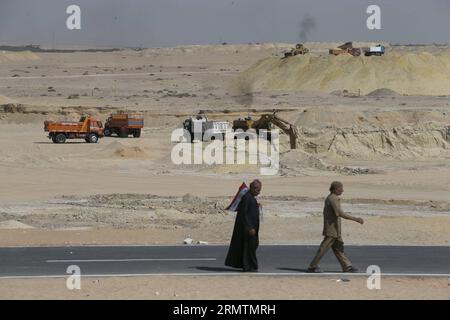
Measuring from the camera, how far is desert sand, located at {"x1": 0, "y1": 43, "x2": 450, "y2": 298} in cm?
2717

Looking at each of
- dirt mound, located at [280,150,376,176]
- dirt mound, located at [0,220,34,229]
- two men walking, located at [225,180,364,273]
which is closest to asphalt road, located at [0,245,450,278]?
two men walking, located at [225,180,364,273]

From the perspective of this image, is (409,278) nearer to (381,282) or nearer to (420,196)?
(381,282)

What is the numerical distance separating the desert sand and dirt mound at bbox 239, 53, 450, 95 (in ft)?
0.65

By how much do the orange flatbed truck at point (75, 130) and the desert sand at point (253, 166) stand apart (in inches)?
24.2

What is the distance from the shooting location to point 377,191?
4044 cm

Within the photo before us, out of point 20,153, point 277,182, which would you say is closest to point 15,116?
point 20,153

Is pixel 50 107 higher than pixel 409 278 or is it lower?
higher

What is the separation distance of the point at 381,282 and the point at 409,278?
0.90 metres

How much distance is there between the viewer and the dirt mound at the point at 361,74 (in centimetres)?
10944

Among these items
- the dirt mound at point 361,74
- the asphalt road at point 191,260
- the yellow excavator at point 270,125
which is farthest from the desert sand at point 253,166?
the asphalt road at point 191,260

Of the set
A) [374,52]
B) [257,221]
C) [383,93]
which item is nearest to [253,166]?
[257,221]
